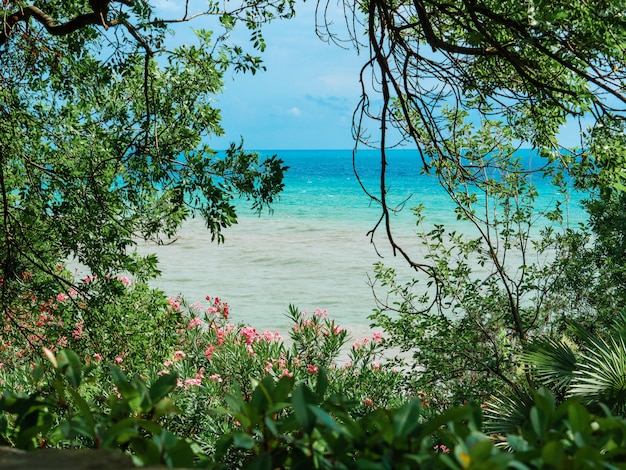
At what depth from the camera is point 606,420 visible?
4.34ft

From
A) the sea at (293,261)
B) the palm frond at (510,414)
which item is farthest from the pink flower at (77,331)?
the palm frond at (510,414)

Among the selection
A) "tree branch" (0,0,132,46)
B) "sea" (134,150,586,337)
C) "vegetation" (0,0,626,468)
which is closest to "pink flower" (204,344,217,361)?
"vegetation" (0,0,626,468)

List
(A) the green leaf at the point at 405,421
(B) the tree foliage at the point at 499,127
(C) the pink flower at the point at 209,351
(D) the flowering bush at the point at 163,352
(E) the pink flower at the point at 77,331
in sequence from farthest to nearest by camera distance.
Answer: (C) the pink flower at the point at 209,351 < (E) the pink flower at the point at 77,331 < (D) the flowering bush at the point at 163,352 < (B) the tree foliage at the point at 499,127 < (A) the green leaf at the point at 405,421

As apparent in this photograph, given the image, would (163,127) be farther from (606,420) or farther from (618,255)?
(618,255)

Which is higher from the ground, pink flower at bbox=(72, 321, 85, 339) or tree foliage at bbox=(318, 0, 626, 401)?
tree foliage at bbox=(318, 0, 626, 401)

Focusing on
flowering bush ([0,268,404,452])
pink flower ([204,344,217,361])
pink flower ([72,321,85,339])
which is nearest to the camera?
flowering bush ([0,268,404,452])

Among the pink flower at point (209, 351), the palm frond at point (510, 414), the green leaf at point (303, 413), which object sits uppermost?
the green leaf at point (303, 413)

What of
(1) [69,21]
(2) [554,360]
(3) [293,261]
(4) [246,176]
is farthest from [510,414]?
(3) [293,261]

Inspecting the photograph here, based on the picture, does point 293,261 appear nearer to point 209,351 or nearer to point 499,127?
point 209,351

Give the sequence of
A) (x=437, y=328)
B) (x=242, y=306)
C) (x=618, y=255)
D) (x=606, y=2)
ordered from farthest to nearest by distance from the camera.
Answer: (x=242, y=306) < (x=618, y=255) < (x=437, y=328) < (x=606, y=2)

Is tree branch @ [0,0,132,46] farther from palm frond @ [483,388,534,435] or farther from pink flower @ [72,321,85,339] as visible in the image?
palm frond @ [483,388,534,435]

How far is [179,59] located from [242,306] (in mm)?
11198

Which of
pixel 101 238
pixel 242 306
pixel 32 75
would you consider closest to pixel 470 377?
pixel 101 238

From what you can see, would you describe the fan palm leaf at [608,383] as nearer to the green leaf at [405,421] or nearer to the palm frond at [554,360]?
the palm frond at [554,360]
